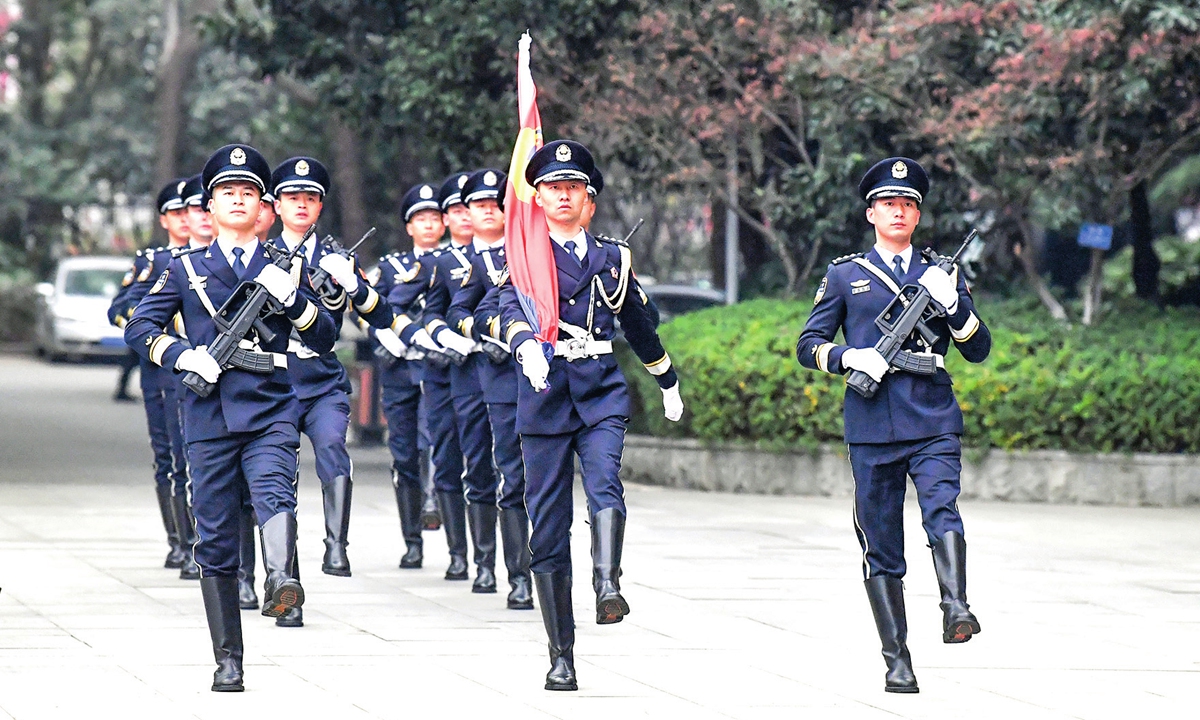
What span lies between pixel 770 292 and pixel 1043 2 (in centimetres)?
462

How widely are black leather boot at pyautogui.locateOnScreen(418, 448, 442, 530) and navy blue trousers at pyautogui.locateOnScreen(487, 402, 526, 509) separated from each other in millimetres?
2126

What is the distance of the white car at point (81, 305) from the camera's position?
111 ft

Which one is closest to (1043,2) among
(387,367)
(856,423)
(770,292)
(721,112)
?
(721,112)

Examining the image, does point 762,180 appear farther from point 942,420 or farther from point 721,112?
point 942,420

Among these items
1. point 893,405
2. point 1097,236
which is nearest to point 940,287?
point 893,405

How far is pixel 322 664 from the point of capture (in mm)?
8398

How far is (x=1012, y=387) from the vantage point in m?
14.9

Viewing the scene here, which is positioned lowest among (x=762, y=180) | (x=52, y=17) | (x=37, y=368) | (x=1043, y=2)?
(x=37, y=368)

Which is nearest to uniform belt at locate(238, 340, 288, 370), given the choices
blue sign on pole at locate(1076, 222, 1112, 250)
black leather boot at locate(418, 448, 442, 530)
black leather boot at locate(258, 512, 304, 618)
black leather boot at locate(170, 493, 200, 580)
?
black leather boot at locate(258, 512, 304, 618)

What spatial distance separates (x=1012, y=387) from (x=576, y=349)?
7.43m

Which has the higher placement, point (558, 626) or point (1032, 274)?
point (1032, 274)

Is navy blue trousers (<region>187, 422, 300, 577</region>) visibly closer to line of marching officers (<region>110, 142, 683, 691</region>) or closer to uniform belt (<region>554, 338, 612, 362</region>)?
line of marching officers (<region>110, 142, 683, 691</region>)

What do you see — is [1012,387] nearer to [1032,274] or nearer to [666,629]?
[1032,274]

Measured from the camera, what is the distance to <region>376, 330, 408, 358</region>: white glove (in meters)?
11.6
